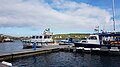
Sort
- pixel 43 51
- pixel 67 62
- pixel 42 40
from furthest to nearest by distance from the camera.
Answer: pixel 42 40 → pixel 43 51 → pixel 67 62

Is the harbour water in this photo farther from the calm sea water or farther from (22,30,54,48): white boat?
(22,30,54,48): white boat

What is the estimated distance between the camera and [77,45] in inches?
1641

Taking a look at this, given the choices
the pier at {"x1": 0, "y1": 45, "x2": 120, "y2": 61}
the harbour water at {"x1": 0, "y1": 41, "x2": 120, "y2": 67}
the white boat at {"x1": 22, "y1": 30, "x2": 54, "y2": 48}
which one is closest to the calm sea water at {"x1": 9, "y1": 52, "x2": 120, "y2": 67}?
the harbour water at {"x1": 0, "y1": 41, "x2": 120, "y2": 67}

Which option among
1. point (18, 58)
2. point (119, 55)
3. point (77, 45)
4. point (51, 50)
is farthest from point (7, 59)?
point (119, 55)

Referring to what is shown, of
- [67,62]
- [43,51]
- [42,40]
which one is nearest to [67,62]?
[67,62]

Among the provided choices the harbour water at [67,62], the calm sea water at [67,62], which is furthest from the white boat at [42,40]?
the calm sea water at [67,62]

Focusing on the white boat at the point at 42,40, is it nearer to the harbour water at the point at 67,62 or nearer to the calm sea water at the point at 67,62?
the harbour water at the point at 67,62

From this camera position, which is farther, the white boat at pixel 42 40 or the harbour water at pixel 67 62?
the white boat at pixel 42 40

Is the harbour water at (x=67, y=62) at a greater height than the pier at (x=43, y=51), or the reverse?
the pier at (x=43, y=51)

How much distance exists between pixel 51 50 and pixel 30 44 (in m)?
11.3

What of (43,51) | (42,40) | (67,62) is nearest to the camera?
(67,62)

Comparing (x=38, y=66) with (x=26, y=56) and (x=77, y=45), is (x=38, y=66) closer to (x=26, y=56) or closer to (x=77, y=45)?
(x=26, y=56)

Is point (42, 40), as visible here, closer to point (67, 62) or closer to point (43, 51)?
point (43, 51)

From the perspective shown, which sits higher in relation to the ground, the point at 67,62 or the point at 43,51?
the point at 43,51
